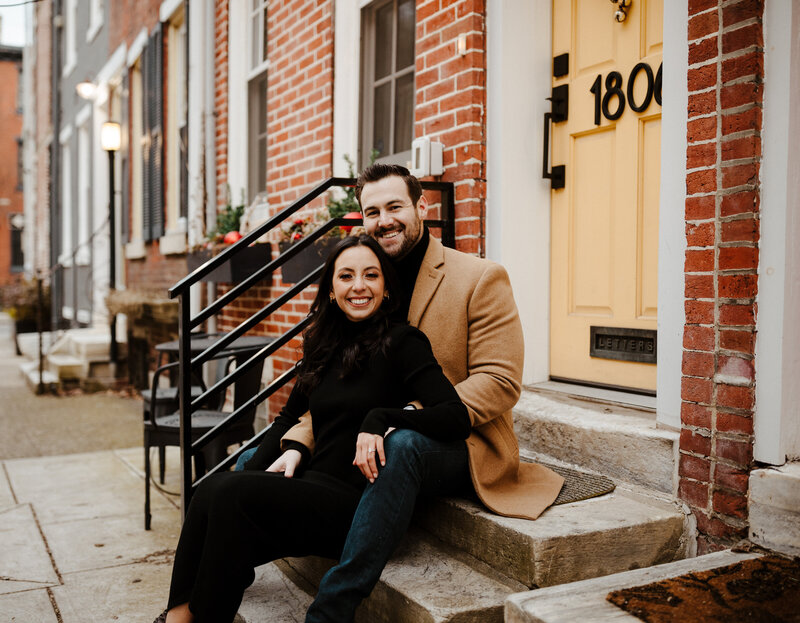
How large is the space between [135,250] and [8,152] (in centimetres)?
2288

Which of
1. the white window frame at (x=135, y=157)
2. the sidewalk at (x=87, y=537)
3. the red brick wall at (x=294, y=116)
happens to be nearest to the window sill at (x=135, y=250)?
the white window frame at (x=135, y=157)

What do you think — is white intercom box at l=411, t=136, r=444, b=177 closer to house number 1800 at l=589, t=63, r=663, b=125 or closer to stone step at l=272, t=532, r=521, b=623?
house number 1800 at l=589, t=63, r=663, b=125

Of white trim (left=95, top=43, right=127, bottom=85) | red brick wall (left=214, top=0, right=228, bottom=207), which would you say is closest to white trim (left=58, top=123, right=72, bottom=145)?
white trim (left=95, top=43, right=127, bottom=85)

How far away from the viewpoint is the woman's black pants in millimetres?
2314

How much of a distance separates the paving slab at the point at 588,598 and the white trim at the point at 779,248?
41 centimetres

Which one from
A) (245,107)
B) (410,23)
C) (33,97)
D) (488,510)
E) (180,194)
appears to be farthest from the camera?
(33,97)

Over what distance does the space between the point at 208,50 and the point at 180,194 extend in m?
1.64

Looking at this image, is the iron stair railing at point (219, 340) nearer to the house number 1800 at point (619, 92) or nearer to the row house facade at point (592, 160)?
the row house facade at point (592, 160)

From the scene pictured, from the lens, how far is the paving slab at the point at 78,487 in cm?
429

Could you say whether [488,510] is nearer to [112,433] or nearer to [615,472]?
[615,472]

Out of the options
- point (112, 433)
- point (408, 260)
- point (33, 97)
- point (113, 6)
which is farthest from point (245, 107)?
point (33, 97)

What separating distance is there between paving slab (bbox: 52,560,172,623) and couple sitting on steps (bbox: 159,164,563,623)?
529 millimetres

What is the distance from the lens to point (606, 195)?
11.3 ft

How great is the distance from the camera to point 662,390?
2779mm
